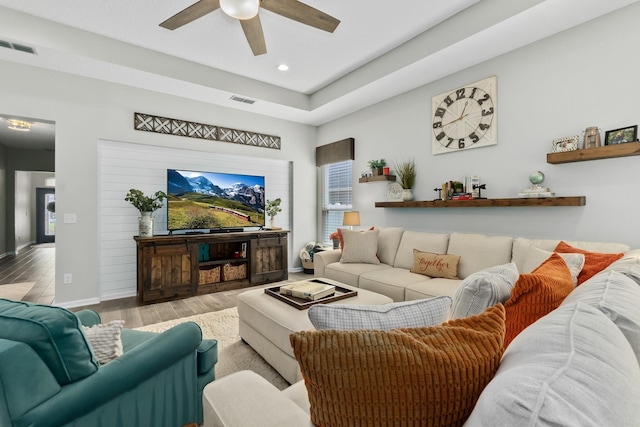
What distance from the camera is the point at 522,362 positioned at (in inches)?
20.8

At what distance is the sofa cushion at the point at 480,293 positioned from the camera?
3.56 ft

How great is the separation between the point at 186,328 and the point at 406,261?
2684 millimetres

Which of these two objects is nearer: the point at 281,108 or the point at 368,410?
the point at 368,410

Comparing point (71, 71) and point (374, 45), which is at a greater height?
point (374, 45)

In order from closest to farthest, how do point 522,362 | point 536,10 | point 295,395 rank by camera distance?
point 522,362, point 295,395, point 536,10

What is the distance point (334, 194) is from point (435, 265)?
9.37ft

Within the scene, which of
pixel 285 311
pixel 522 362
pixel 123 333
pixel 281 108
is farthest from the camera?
pixel 281 108

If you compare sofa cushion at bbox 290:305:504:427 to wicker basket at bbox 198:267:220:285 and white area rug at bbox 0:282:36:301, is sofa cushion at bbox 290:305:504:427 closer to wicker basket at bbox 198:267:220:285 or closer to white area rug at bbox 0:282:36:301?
wicker basket at bbox 198:267:220:285

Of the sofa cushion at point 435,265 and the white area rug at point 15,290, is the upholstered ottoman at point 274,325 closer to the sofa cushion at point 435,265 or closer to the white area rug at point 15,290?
the sofa cushion at point 435,265

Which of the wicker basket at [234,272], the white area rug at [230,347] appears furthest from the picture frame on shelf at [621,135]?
the wicker basket at [234,272]

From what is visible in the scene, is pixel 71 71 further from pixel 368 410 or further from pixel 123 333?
pixel 368 410

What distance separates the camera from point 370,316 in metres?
0.84

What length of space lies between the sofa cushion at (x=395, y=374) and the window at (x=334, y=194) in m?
4.71

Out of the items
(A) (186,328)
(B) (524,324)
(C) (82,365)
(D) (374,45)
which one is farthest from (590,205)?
(C) (82,365)
